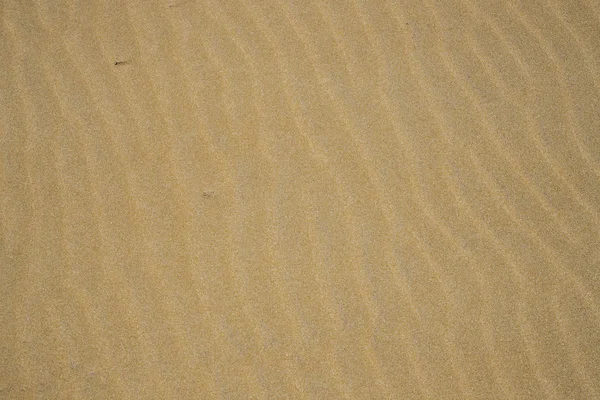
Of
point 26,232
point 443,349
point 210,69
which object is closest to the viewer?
point 443,349

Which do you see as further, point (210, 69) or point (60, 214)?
point (210, 69)

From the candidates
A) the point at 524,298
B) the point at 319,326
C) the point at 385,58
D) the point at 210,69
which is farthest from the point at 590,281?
the point at 210,69

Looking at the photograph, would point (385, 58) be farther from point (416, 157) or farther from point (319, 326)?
point (319, 326)

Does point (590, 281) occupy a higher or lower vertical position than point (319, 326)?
higher

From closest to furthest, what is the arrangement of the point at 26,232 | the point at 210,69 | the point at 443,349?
Answer: 1. the point at 443,349
2. the point at 26,232
3. the point at 210,69

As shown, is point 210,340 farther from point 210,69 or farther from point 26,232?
point 210,69

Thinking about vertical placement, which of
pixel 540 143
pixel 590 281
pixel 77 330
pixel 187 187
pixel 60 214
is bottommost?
pixel 77 330
